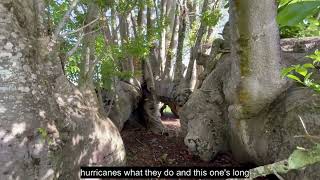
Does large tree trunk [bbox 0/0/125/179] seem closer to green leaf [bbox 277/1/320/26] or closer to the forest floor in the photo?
the forest floor

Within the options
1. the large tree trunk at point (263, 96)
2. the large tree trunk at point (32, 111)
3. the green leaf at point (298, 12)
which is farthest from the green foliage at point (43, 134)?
the green leaf at point (298, 12)

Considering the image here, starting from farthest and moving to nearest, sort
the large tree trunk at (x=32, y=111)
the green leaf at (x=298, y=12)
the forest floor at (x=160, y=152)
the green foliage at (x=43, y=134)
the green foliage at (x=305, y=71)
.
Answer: the forest floor at (x=160, y=152)
the green foliage at (x=43, y=134)
the large tree trunk at (x=32, y=111)
the green foliage at (x=305, y=71)
the green leaf at (x=298, y=12)

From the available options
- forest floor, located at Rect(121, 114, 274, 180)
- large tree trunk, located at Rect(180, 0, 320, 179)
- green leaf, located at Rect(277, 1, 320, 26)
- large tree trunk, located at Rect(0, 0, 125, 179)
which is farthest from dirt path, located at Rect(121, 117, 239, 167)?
green leaf, located at Rect(277, 1, 320, 26)

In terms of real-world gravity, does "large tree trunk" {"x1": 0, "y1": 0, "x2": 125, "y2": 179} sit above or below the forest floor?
above

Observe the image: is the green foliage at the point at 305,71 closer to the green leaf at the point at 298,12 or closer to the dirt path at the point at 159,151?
the green leaf at the point at 298,12

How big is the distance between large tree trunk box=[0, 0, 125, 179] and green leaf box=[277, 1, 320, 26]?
7.25ft

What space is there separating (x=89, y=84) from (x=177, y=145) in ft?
8.76

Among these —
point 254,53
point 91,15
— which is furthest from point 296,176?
point 91,15

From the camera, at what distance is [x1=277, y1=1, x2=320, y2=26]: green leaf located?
2.56 ft

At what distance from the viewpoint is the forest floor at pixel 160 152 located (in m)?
4.99

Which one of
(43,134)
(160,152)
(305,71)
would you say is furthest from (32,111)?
(160,152)

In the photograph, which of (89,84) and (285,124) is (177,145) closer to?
(89,84)

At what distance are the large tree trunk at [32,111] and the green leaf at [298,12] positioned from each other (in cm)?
221

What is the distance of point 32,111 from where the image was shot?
256 centimetres
